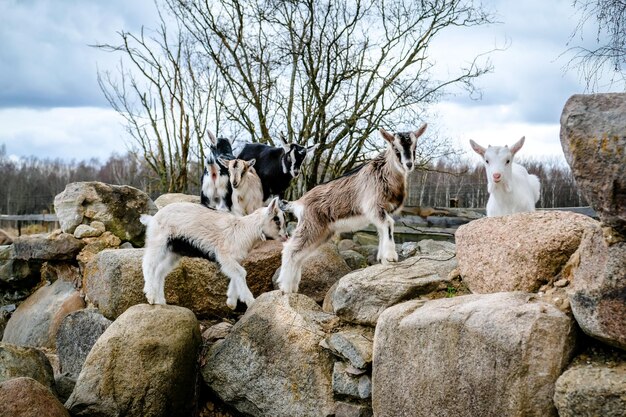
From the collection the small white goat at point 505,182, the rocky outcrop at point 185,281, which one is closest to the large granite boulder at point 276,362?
the rocky outcrop at point 185,281

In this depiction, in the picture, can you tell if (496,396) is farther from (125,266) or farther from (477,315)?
(125,266)

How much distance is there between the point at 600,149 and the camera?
4.46 meters

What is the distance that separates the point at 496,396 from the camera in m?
4.95

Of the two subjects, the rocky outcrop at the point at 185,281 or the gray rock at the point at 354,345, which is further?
the rocky outcrop at the point at 185,281

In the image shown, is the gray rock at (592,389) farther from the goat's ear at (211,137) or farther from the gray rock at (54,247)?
the gray rock at (54,247)

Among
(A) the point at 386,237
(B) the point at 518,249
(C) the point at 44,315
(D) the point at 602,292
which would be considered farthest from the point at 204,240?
(C) the point at 44,315

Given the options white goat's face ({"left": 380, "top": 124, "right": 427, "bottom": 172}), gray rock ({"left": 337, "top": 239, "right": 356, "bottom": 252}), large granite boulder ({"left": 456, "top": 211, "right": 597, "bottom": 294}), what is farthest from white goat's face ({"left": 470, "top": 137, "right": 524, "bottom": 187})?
gray rock ({"left": 337, "top": 239, "right": 356, "bottom": 252})

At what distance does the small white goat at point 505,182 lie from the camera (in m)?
6.50

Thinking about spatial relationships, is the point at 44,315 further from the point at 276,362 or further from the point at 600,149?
the point at 600,149

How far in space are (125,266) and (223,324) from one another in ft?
4.76

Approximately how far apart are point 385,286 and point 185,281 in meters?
3.22

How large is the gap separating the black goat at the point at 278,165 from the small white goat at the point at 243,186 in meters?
0.24

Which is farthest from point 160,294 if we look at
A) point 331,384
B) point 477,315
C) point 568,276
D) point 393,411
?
point 568,276

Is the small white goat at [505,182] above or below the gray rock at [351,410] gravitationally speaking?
above
